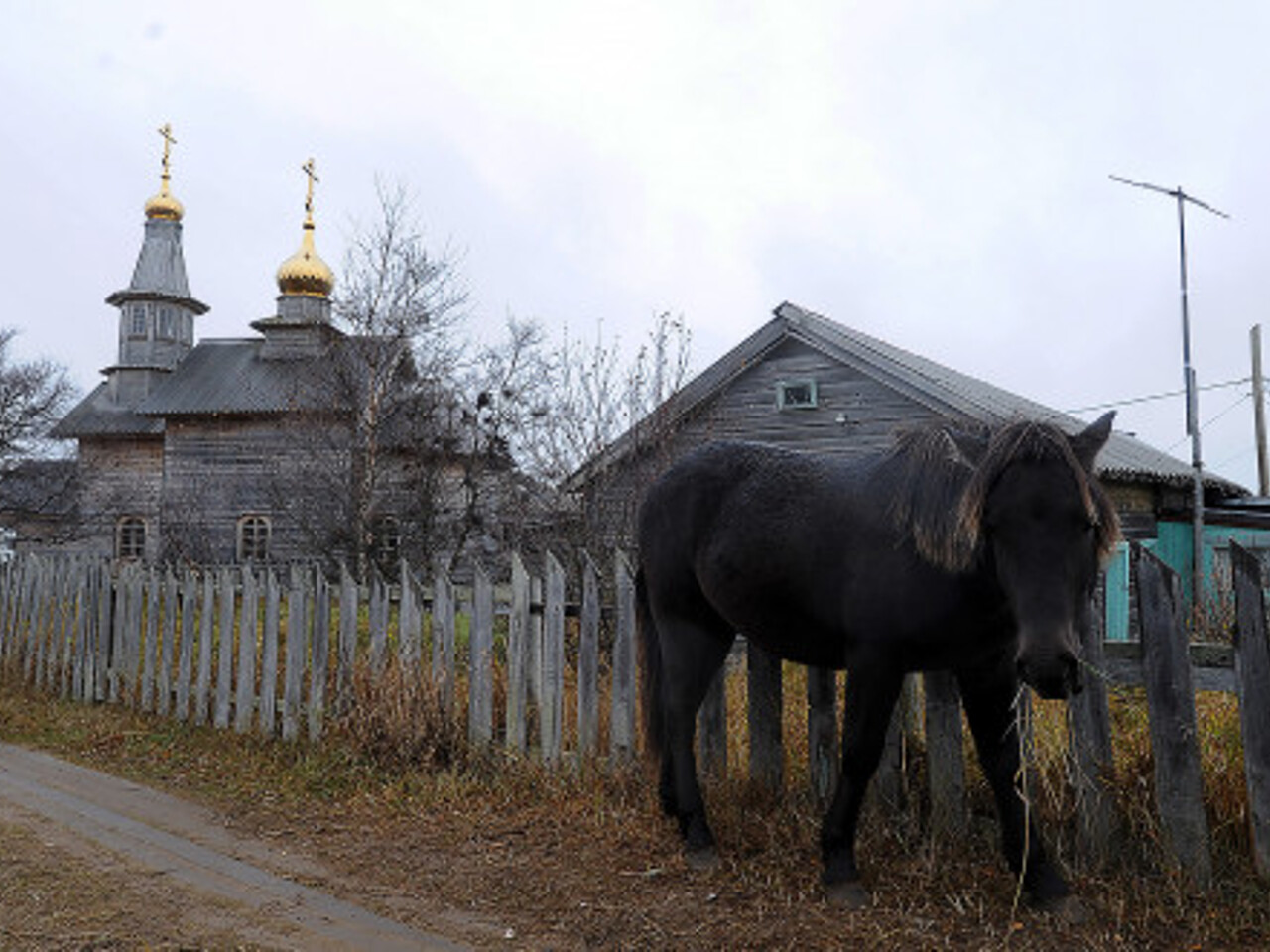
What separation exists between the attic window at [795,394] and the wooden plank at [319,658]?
10.5 meters

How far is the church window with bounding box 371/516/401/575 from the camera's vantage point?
15.9 m

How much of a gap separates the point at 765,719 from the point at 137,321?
124 ft

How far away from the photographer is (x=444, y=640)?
6.34 m

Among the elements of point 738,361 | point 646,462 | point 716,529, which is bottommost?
point 716,529

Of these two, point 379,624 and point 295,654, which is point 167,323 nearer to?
point 295,654

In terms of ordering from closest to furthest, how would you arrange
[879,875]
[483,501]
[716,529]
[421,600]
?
[879,875]
[716,529]
[421,600]
[483,501]

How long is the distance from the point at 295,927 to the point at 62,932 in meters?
0.78

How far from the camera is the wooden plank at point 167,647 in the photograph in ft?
27.0

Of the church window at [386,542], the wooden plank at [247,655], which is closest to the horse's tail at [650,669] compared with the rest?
the wooden plank at [247,655]

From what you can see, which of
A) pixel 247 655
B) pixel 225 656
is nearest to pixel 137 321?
pixel 225 656

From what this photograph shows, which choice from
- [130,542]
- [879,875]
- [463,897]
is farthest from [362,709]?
[130,542]

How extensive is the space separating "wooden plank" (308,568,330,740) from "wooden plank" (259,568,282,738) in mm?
362

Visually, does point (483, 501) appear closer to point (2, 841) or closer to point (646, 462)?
point (646, 462)

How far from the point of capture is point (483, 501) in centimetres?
1546
